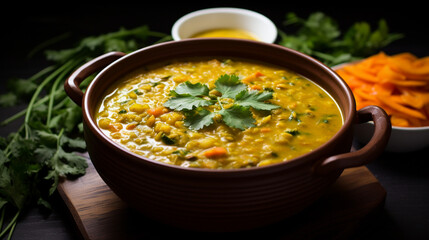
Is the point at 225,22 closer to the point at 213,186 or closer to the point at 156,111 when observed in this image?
the point at 156,111

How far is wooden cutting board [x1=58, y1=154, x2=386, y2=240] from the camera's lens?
8.70 feet

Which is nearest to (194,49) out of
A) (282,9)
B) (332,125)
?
(332,125)

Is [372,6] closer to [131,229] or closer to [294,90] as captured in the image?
[294,90]

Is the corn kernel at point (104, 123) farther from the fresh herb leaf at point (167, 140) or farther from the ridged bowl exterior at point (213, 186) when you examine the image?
the fresh herb leaf at point (167, 140)

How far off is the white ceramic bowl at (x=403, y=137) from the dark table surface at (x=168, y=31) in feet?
0.31

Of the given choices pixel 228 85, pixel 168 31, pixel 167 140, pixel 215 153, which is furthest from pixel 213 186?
pixel 168 31

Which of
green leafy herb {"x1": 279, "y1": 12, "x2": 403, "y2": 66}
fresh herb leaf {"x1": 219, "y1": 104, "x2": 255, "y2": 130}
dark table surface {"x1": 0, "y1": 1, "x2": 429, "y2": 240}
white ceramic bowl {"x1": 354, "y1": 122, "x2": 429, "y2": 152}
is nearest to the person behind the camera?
fresh herb leaf {"x1": 219, "y1": 104, "x2": 255, "y2": 130}

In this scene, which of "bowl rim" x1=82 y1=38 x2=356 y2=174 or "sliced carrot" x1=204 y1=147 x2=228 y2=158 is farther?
"sliced carrot" x1=204 y1=147 x2=228 y2=158

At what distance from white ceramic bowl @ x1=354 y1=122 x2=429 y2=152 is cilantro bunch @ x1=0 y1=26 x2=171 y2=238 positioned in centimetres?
183

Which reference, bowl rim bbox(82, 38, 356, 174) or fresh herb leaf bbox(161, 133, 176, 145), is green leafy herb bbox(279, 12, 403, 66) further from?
fresh herb leaf bbox(161, 133, 176, 145)

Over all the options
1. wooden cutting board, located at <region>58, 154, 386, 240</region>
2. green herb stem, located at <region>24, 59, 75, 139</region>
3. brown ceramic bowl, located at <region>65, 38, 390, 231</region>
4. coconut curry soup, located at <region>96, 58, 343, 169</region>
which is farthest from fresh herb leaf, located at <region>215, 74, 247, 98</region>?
green herb stem, located at <region>24, 59, 75, 139</region>

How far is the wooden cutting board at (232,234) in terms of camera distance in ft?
8.70

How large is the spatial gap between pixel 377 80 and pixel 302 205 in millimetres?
1647

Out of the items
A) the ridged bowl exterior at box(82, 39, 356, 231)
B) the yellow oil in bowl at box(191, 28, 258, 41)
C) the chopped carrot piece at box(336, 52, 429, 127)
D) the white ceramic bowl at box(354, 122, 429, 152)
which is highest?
the ridged bowl exterior at box(82, 39, 356, 231)
